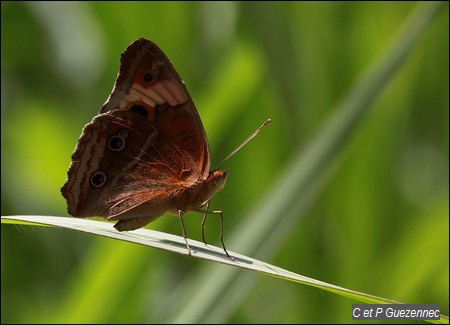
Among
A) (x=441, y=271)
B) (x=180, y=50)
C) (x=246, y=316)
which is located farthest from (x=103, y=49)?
(x=441, y=271)

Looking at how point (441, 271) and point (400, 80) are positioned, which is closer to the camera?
point (441, 271)

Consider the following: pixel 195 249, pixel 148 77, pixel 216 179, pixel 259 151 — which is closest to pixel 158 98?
pixel 148 77

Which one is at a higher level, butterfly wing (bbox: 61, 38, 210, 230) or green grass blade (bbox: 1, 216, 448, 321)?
butterfly wing (bbox: 61, 38, 210, 230)

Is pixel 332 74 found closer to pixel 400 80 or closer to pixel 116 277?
pixel 400 80

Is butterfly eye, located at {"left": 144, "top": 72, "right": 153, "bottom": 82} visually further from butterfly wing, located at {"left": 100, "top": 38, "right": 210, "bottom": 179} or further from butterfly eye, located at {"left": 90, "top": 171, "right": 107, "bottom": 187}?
butterfly eye, located at {"left": 90, "top": 171, "right": 107, "bottom": 187}

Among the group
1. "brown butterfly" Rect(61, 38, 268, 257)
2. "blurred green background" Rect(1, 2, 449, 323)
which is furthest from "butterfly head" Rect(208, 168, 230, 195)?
"blurred green background" Rect(1, 2, 449, 323)

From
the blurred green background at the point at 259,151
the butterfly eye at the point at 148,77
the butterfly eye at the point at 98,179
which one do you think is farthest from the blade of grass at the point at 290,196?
the butterfly eye at the point at 148,77

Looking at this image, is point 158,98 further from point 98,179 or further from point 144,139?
point 98,179
